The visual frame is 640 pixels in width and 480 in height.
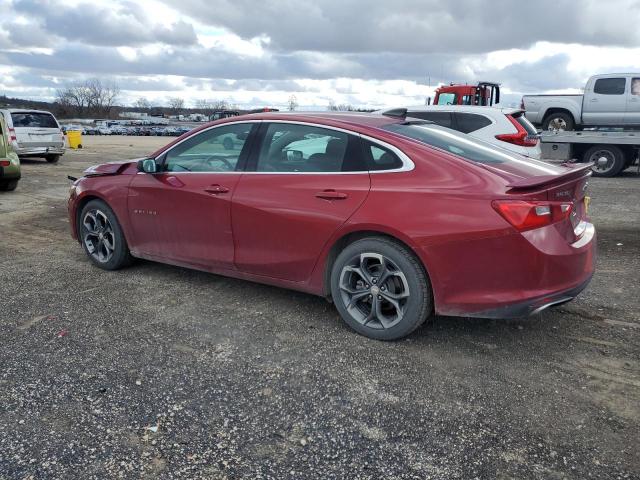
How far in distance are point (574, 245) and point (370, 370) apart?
4.95ft

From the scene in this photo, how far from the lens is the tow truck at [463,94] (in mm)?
16750

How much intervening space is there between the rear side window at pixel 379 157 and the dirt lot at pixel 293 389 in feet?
3.93

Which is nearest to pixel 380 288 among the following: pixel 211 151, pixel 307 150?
pixel 307 150

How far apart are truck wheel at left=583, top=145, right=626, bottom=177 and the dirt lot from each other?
35.6ft

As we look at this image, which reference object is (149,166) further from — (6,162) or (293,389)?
(6,162)

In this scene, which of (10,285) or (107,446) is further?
(10,285)

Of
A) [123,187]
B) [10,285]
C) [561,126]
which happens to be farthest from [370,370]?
[561,126]

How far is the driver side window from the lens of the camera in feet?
15.0

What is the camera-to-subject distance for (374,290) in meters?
3.84

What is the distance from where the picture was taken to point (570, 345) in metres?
3.83

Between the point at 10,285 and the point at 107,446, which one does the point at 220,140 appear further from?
the point at 107,446

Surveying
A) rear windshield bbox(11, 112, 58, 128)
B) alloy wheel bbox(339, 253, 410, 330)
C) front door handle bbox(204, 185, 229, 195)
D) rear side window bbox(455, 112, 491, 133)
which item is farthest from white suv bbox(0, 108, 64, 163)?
alloy wheel bbox(339, 253, 410, 330)

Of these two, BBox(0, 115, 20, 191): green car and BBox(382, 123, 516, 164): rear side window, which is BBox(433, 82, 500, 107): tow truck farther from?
BBox(382, 123, 516, 164): rear side window

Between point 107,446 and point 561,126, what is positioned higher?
point 561,126
